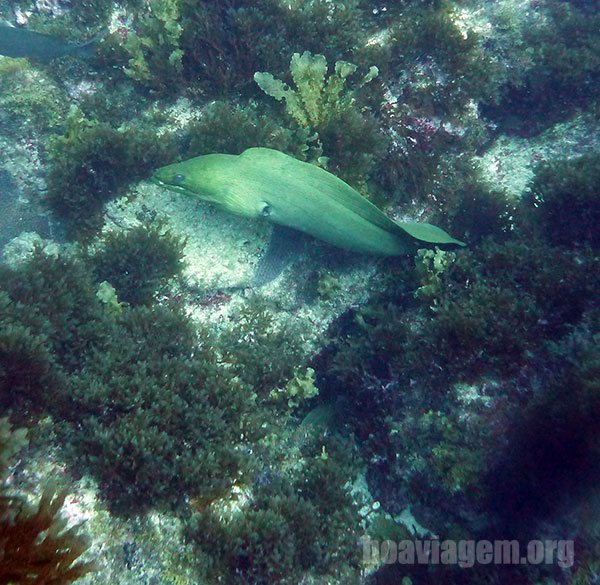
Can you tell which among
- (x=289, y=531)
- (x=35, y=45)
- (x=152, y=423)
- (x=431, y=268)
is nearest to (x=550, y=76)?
(x=431, y=268)

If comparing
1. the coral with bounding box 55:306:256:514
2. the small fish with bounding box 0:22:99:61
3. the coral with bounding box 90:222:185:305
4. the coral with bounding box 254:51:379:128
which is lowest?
the coral with bounding box 55:306:256:514

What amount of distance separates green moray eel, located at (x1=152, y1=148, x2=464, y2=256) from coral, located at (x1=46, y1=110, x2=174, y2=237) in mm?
983

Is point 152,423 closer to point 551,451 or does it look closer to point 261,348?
point 261,348

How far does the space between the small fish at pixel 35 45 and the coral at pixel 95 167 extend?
1.61m

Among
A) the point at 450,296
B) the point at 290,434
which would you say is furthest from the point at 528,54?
the point at 290,434

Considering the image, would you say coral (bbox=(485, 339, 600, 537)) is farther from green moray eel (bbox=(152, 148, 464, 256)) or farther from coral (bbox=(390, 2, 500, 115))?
coral (bbox=(390, 2, 500, 115))

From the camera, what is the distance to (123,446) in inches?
135

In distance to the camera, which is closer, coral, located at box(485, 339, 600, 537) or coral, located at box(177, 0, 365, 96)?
coral, located at box(485, 339, 600, 537)

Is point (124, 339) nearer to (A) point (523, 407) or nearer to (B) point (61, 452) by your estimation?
(B) point (61, 452)

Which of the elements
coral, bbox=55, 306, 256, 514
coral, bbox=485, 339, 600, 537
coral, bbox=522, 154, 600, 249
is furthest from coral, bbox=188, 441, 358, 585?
coral, bbox=522, 154, 600, 249

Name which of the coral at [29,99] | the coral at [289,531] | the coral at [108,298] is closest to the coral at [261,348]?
the coral at [289,531]

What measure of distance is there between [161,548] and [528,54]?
331 inches

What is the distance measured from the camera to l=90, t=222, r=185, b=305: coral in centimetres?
547

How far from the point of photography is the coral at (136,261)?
5.47 metres
